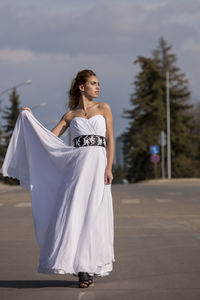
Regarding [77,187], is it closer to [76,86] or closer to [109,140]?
[109,140]

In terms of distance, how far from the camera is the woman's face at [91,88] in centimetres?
763

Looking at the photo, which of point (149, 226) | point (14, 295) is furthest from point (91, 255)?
point (149, 226)

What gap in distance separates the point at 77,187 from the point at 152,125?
253 feet

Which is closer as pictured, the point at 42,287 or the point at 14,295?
the point at 14,295

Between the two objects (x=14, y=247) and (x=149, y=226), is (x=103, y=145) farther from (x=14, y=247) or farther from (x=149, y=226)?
(x=149, y=226)

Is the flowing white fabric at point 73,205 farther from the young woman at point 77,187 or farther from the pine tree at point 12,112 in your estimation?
the pine tree at point 12,112

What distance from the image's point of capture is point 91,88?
7.63 metres

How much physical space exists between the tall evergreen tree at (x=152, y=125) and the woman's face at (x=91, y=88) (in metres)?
73.4

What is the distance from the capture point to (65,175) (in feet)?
24.9

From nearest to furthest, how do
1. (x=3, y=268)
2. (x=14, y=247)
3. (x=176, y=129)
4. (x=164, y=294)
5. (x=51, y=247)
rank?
(x=164, y=294) → (x=51, y=247) → (x=3, y=268) → (x=14, y=247) → (x=176, y=129)

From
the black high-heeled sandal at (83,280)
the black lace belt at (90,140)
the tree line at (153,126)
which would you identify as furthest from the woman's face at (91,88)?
the tree line at (153,126)

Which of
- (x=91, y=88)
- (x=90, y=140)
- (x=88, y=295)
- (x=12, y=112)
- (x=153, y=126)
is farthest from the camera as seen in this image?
(x=12, y=112)

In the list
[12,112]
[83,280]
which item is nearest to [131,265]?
[83,280]

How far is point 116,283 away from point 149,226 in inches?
292
